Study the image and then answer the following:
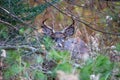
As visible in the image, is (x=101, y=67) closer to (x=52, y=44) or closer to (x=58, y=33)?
(x=52, y=44)

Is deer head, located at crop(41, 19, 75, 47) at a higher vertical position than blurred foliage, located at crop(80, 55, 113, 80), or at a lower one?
lower

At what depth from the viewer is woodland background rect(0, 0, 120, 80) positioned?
2.39m

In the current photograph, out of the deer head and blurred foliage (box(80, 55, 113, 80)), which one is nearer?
blurred foliage (box(80, 55, 113, 80))

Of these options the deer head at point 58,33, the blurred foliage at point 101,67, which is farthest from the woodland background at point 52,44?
the deer head at point 58,33

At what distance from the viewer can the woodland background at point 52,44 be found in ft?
7.84

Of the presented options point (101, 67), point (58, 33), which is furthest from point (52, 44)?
point (58, 33)

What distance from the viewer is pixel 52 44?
3432 millimetres

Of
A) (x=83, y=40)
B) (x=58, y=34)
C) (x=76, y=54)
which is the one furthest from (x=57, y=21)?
(x=76, y=54)

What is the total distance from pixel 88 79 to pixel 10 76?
858mm

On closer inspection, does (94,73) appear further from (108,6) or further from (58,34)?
(108,6)

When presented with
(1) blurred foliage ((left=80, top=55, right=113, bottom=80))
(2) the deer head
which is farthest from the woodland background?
(2) the deer head

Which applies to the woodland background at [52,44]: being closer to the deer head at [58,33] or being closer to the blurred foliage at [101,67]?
the blurred foliage at [101,67]

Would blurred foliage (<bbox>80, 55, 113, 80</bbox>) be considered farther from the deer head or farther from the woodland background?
the deer head

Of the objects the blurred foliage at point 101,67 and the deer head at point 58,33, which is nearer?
the blurred foliage at point 101,67
